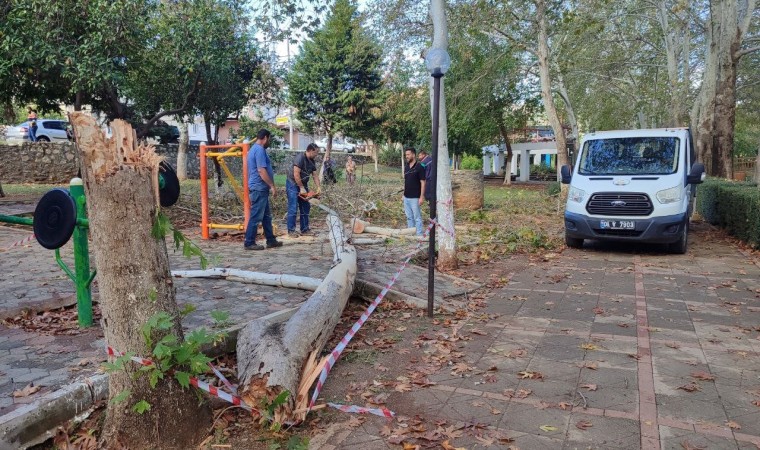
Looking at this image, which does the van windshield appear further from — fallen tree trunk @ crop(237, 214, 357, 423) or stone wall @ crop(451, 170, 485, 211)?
fallen tree trunk @ crop(237, 214, 357, 423)

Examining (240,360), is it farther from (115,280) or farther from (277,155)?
(277,155)

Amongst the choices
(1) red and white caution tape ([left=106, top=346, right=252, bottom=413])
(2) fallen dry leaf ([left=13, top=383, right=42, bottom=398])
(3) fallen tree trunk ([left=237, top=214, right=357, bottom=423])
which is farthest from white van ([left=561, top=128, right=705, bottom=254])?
(2) fallen dry leaf ([left=13, top=383, right=42, bottom=398])

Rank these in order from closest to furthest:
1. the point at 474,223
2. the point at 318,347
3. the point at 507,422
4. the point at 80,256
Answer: the point at 507,422, the point at 318,347, the point at 80,256, the point at 474,223

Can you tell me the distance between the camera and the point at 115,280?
321cm

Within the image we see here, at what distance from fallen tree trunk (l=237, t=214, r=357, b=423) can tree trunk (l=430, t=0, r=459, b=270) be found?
2.98 meters

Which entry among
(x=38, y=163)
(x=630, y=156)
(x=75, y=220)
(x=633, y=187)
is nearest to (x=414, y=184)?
(x=633, y=187)

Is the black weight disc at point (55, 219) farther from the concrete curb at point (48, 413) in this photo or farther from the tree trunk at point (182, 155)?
the tree trunk at point (182, 155)

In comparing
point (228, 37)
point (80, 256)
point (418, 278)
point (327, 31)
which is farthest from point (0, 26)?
point (327, 31)

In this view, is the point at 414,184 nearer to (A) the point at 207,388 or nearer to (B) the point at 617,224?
(B) the point at 617,224

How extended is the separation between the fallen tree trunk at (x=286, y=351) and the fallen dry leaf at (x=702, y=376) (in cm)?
286

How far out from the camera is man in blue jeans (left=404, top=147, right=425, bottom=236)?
10.2 metres

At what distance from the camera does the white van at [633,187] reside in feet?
29.8

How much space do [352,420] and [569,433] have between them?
1334mm

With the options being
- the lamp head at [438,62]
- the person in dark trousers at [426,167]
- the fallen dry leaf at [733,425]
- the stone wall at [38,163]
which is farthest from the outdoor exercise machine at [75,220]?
the stone wall at [38,163]
